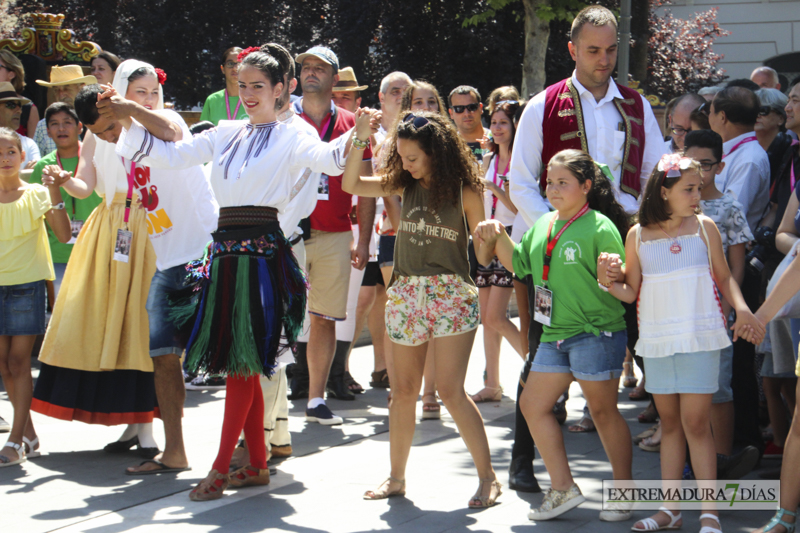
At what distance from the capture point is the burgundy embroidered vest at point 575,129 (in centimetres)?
479

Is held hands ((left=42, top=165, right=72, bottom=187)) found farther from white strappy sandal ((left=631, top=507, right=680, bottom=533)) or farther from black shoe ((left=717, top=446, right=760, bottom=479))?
black shoe ((left=717, top=446, right=760, bottom=479))

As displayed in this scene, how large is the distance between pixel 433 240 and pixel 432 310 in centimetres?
35

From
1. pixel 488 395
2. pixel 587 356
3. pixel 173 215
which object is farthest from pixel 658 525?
pixel 173 215

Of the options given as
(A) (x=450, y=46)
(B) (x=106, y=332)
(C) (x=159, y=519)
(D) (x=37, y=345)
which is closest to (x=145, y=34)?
(A) (x=450, y=46)

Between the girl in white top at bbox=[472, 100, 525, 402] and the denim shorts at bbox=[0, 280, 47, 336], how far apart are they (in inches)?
116

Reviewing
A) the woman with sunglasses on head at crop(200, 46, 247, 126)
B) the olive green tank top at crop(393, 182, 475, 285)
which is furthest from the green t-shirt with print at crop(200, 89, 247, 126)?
the olive green tank top at crop(393, 182, 475, 285)

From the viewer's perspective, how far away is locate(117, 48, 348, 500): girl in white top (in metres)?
4.49

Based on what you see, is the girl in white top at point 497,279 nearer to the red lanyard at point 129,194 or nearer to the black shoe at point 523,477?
the black shoe at point 523,477

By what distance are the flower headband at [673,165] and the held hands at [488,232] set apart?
0.77 meters

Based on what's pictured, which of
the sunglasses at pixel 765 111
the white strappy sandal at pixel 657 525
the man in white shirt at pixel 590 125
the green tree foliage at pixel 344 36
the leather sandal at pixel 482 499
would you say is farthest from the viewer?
the green tree foliage at pixel 344 36

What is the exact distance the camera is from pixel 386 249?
22.0 ft

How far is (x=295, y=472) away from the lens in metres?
5.02

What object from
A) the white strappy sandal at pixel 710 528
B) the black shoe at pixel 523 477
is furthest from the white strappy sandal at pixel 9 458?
the white strappy sandal at pixel 710 528

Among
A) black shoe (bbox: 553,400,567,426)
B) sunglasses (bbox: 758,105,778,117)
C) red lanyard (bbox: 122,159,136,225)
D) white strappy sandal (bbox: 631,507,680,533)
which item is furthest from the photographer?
sunglasses (bbox: 758,105,778,117)
